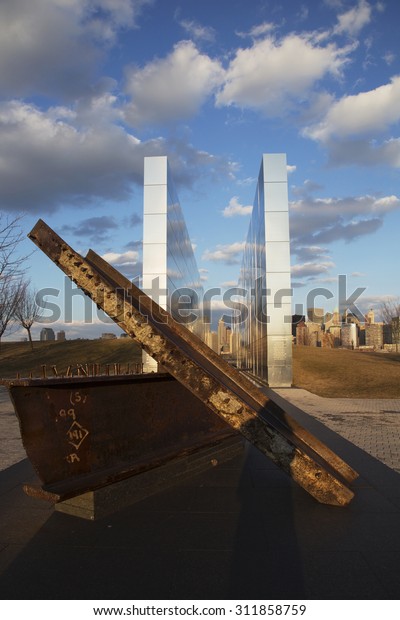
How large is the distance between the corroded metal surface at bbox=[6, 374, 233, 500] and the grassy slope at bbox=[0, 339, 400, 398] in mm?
304

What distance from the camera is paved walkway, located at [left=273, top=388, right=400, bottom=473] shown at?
7.77m

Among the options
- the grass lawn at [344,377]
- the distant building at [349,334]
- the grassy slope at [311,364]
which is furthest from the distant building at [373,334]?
the grass lawn at [344,377]

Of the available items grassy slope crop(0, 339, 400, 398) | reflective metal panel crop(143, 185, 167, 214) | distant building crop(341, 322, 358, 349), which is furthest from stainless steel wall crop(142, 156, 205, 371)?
distant building crop(341, 322, 358, 349)

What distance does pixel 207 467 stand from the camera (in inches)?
242

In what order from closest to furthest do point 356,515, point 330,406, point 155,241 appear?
point 356,515
point 330,406
point 155,241

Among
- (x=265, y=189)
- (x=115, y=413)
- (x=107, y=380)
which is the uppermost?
(x=265, y=189)

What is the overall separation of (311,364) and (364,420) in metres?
17.9

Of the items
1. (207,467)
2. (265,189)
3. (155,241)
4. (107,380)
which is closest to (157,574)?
(107,380)

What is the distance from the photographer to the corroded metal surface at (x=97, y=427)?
12.7ft

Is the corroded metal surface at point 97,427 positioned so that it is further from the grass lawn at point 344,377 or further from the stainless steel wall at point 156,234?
the grass lawn at point 344,377

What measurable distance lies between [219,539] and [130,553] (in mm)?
716

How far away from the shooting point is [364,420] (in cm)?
1131
